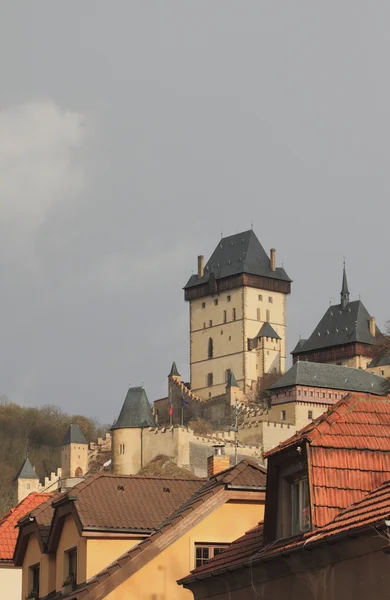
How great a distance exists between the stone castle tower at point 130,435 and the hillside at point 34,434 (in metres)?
12.8

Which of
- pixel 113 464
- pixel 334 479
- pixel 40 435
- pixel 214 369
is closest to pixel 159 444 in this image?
pixel 113 464

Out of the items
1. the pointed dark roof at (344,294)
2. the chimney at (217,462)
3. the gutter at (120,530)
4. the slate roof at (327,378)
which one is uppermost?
the pointed dark roof at (344,294)

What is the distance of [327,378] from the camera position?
392 feet

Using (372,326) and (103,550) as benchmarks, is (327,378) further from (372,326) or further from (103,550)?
(103,550)

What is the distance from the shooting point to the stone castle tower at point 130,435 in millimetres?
111625

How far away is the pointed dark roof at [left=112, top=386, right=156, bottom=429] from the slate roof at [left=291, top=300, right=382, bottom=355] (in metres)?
20.0

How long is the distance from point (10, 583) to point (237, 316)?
110 metres

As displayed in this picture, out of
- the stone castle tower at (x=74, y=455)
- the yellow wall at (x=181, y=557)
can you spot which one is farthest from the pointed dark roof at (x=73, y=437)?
the yellow wall at (x=181, y=557)

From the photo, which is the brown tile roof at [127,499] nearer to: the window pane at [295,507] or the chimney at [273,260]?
the window pane at [295,507]

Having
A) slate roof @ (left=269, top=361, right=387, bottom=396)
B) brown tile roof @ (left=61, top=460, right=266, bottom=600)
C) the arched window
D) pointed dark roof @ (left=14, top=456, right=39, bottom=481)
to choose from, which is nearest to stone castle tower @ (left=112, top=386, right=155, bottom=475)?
pointed dark roof @ (left=14, top=456, right=39, bottom=481)

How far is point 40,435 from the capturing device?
14650cm

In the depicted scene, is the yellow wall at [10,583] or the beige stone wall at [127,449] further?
the beige stone wall at [127,449]

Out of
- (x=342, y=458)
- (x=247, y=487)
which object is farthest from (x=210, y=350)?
(x=342, y=458)

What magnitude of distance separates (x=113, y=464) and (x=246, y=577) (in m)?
100
